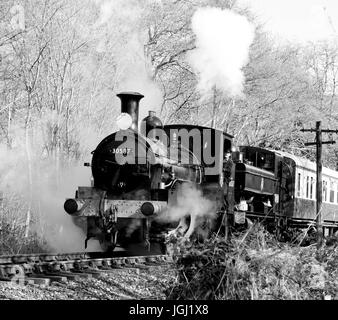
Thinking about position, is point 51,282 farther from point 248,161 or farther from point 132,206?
point 248,161

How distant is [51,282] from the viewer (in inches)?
299

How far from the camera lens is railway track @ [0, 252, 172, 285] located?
7734 millimetres

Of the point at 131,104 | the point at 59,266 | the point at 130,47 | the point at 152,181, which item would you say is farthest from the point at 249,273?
the point at 130,47

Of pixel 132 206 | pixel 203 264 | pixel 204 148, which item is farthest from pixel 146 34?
pixel 203 264

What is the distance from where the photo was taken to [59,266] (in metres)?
8.71

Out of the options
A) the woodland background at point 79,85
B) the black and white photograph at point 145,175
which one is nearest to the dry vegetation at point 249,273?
the black and white photograph at point 145,175

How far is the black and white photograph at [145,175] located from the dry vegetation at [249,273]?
0.05ft

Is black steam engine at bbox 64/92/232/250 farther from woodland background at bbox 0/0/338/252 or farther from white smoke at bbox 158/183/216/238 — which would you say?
woodland background at bbox 0/0/338/252

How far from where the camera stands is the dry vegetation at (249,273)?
5664mm

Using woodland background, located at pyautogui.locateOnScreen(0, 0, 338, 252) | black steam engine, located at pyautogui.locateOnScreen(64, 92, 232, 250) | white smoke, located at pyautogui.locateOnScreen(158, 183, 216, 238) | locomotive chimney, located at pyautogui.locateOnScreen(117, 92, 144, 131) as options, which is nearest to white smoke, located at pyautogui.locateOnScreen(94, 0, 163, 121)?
woodland background, located at pyautogui.locateOnScreen(0, 0, 338, 252)

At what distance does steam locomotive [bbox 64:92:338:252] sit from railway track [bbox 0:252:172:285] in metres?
0.52

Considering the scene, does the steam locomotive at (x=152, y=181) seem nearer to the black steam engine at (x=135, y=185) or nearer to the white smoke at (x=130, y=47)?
the black steam engine at (x=135, y=185)

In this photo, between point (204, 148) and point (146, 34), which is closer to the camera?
point (204, 148)

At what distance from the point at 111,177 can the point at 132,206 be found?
81 cm
